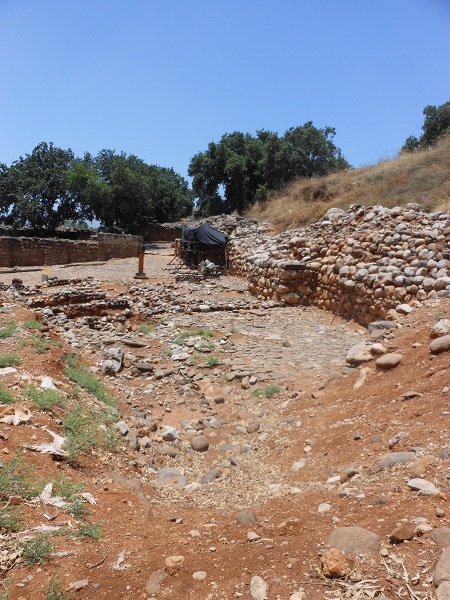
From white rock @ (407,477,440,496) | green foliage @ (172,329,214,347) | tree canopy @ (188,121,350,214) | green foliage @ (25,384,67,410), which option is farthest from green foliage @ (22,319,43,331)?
tree canopy @ (188,121,350,214)

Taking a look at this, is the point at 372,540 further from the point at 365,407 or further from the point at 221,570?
the point at 365,407

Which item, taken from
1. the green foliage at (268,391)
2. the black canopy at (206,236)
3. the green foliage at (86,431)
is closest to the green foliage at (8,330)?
the green foliage at (86,431)

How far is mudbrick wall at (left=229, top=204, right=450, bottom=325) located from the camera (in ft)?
25.0

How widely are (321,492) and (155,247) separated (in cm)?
2394

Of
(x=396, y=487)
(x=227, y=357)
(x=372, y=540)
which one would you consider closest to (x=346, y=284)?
(x=227, y=357)

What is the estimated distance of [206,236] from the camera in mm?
17156

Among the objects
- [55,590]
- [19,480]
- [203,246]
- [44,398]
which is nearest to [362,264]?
[44,398]

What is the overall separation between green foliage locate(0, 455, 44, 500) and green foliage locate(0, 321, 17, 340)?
349 centimetres

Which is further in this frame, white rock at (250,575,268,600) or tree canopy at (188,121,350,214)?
tree canopy at (188,121,350,214)

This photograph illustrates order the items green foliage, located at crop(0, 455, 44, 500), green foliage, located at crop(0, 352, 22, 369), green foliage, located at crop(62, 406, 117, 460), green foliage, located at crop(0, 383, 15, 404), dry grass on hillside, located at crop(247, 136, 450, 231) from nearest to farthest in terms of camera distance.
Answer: green foliage, located at crop(0, 455, 44, 500), green foliage, located at crop(62, 406, 117, 460), green foliage, located at crop(0, 383, 15, 404), green foliage, located at crop(0, 352, 22, 369), dry grass on hillside, located at crop(247, 136, 450, 231)

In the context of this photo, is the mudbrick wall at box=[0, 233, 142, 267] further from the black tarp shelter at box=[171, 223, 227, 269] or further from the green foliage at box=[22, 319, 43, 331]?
the green foliage at box=[22, 319, 43, 331]

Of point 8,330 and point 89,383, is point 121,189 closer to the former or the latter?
point 8,330

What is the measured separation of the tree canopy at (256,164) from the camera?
24.1m

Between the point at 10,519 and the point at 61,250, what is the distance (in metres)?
18.0
